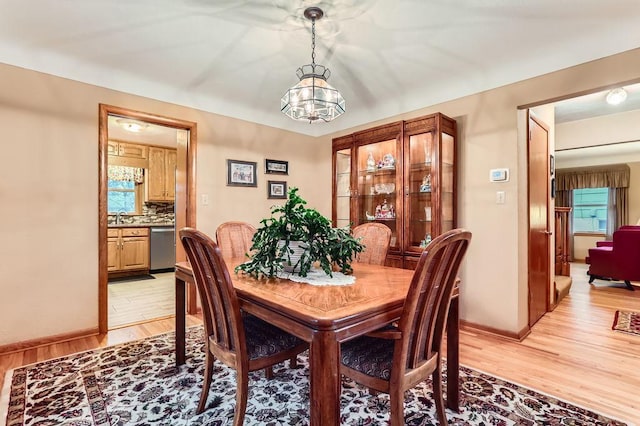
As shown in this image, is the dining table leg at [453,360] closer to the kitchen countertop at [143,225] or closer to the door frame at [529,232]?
the door frame at [529,232]

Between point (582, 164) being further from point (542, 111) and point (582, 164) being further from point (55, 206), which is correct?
point (55, 206)

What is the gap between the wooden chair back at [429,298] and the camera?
48.8 inches

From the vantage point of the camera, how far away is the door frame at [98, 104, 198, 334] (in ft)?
9.41

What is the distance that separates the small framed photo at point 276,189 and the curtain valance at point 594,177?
7.61 metres

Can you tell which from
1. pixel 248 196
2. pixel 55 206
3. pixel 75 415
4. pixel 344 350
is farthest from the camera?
pixel 248 196

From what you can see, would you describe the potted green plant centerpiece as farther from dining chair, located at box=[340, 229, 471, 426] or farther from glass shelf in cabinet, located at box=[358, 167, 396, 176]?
glass shelf in cabinet, located at box=[358, 167, 396, 176]

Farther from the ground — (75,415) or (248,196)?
(248,196)

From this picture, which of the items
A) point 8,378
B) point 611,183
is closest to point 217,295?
point 8,378

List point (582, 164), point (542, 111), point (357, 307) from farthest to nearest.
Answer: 1. point (582, 164)
2. point (542, 111)
3. point (357, 307)

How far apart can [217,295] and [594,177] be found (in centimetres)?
955

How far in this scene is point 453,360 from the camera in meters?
1.79

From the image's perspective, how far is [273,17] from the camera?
2.09m

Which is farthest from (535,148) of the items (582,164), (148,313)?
(582,164)

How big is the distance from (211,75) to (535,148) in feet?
10.2
